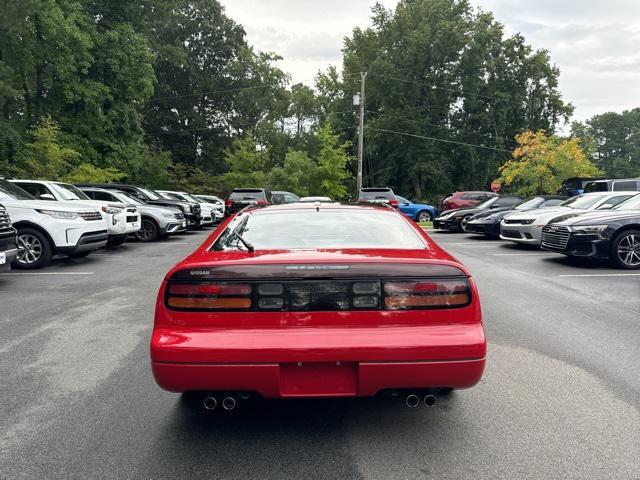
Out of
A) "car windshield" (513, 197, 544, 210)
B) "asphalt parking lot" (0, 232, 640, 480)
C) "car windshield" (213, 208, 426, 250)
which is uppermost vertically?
"car windshield" (213, 208, 426, 250)

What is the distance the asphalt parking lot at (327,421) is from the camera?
2795 millimetres

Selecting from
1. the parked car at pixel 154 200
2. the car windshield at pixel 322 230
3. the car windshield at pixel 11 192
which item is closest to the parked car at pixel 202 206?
the parked car at pixel 154 200

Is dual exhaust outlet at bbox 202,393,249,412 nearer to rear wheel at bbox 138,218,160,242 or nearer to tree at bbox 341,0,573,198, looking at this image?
rear wheel at bbox 138,218,160,242

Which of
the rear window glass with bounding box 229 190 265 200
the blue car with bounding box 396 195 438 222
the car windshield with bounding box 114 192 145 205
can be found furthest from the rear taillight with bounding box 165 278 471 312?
the blue car with bounding box 396 195 438 222

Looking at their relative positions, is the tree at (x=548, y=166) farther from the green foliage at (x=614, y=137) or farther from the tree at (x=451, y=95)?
the green foliage at (x=614, y=137)

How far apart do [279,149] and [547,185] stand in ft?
107

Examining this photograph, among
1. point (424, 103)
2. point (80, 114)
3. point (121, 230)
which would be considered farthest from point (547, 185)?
point (80, 114)

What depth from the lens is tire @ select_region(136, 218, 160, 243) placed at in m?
16.1

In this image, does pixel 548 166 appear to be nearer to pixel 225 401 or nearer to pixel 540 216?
pixel 540 216

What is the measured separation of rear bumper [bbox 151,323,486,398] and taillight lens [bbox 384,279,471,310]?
0.13m

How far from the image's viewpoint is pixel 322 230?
388 centimetres

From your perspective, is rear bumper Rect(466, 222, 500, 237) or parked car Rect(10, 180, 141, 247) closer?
parked car Rect(10, 180, 141, 247)

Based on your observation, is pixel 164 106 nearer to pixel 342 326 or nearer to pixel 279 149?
pixel 279 149

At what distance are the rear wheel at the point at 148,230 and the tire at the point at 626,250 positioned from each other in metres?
11.9
